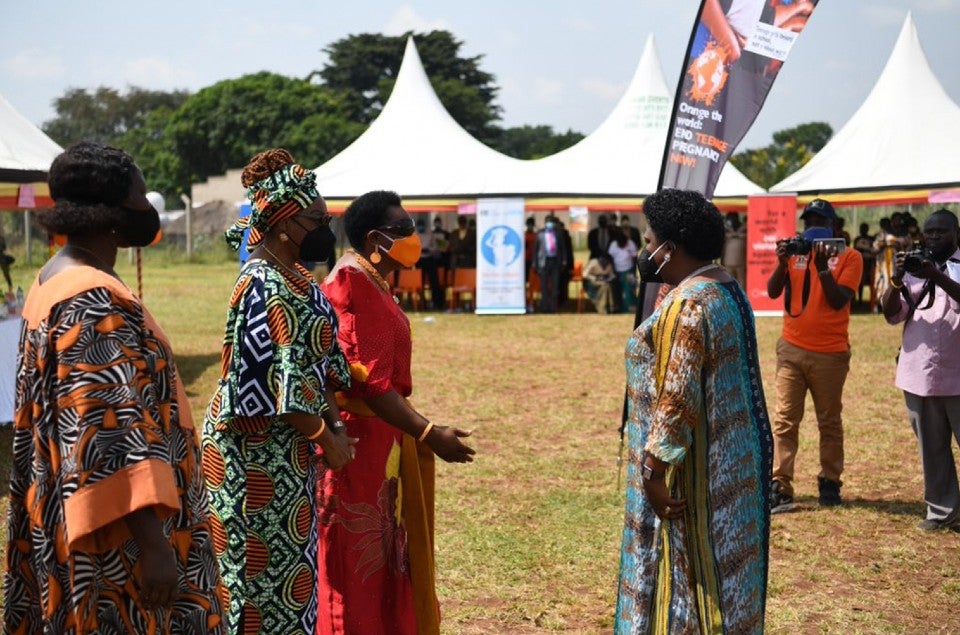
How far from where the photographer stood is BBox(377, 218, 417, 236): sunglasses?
382 centimetres

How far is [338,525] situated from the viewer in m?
3.58

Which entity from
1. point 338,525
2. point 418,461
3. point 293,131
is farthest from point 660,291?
point 293,131

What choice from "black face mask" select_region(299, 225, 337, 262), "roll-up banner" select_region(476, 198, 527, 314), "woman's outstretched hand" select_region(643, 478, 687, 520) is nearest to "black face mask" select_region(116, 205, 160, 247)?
"black face mask" select_region(299, 225, 337, 262)

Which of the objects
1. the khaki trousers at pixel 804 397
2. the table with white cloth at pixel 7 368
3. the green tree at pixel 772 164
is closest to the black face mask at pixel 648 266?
the khaki trousers at pixel 804 397

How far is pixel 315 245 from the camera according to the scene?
3246 mm

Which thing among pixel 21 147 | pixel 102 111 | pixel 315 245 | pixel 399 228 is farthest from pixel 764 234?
pixel 102 111

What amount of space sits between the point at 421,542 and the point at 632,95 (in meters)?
17.7

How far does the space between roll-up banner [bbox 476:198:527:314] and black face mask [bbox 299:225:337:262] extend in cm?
1522

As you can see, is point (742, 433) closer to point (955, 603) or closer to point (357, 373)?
point (357, 373)

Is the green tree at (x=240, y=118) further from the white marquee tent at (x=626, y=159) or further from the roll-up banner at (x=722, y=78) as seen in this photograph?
the roll-up banner at (x=722, y=78)

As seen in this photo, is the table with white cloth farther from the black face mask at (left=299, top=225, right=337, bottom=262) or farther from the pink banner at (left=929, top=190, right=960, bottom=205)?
the pink banner at (left=929, top=190, right=960, bottom=205)

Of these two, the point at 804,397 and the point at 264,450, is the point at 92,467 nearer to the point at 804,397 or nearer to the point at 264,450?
the point at 264,450

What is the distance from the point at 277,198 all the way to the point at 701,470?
1535mm

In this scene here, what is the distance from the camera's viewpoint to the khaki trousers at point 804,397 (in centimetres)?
622
